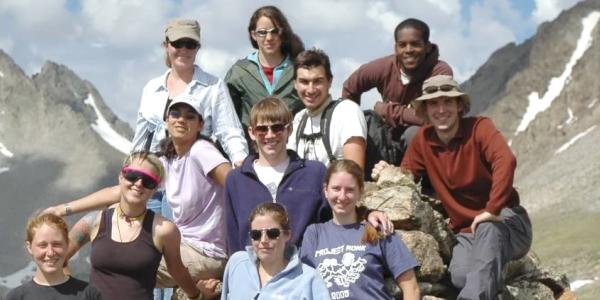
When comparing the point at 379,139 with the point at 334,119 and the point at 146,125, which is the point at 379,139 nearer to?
the point at 334,119

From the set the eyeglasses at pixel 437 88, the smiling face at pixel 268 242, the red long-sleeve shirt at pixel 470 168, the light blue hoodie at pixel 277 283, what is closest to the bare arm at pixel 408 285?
the light blue hoodie at pixel 277 283

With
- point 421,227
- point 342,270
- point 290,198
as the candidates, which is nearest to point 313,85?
point 290,198

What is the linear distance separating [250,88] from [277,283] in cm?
479

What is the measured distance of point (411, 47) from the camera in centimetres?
1346

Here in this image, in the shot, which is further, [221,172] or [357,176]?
[221,172]

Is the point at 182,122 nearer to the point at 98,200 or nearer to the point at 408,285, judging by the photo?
the point at 98,200

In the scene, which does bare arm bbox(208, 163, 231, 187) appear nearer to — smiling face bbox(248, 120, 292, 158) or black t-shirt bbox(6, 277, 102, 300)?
smiling face bbox(248, 120, 292, 158)

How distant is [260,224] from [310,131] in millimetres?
3058

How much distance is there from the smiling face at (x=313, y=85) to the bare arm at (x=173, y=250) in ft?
9.31

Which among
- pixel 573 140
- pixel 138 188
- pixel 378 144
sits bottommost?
pixel 138 188

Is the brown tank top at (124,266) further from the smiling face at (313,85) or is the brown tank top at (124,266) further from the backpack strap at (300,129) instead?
the smiling face at (313,85)

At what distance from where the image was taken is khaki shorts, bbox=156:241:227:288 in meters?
11.3

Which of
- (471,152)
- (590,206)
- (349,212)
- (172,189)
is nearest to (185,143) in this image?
(172,189)

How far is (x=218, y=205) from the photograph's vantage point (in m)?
11.5
